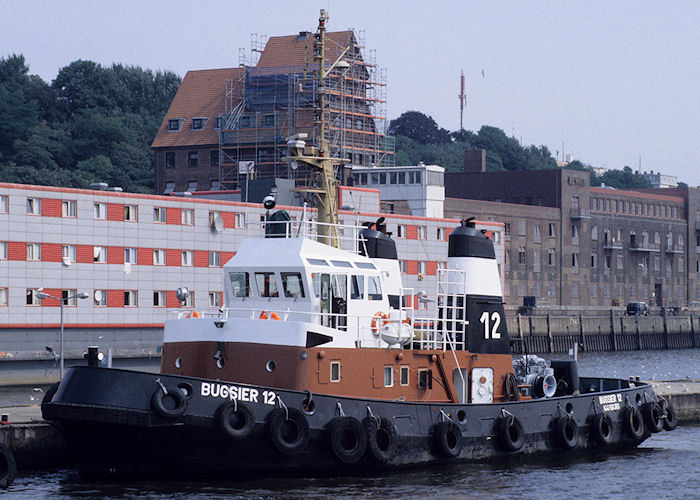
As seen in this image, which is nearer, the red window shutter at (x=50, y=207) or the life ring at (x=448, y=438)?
the life ring at (x=448, y=438)

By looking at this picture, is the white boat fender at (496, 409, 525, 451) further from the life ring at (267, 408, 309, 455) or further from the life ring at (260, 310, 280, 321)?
the life ring at (260, 310, 280, 321)

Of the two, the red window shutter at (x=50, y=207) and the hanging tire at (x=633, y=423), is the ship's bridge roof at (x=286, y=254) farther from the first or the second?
the red window shutter at (x=50, y=207)

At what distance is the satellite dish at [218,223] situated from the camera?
6969 centimetres

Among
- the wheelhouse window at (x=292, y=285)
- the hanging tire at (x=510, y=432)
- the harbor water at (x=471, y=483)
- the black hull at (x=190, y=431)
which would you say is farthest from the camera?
the hanging tire at (x=510, y=432)

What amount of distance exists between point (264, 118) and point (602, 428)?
67760 mm

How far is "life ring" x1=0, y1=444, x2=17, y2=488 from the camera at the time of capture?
92.5 ft

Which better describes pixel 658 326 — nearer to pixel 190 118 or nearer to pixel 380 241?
pixel 190 118

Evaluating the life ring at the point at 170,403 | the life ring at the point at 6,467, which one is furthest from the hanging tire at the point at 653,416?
the life ring at the point at 6,467

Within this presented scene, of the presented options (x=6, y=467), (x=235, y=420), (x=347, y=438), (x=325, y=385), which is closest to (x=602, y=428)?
(x=347, y=438)

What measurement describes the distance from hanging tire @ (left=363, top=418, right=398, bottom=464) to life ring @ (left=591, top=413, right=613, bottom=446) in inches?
314

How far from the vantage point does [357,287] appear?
31547mm

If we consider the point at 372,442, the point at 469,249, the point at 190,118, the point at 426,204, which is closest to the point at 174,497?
the point at 372,442

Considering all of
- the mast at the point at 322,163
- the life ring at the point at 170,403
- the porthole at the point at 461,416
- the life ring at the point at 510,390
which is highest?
the mast at the point at 322,163

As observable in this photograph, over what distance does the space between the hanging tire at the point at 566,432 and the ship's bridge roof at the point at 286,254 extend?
7.32 metres
